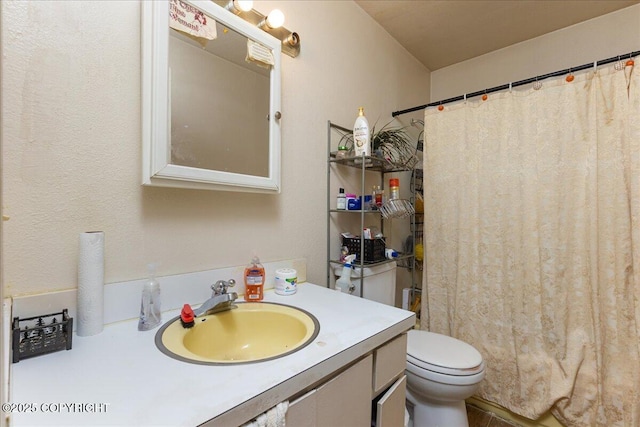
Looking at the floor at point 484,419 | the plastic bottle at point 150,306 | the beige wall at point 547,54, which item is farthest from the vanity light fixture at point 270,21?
the floor at point 484,419

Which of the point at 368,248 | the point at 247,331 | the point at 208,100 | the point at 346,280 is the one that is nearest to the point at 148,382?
the point at 247,331

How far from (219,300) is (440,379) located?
3.18ft

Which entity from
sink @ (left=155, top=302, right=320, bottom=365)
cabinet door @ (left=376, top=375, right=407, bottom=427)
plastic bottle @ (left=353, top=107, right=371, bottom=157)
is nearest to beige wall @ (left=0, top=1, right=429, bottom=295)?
sink @ (left=155, top=302, right=320, bottom=365)

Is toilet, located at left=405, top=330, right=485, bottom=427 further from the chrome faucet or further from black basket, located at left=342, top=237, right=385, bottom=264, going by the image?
the chrome faucet

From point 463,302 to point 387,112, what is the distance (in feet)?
4.06

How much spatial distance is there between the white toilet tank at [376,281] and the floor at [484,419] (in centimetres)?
71

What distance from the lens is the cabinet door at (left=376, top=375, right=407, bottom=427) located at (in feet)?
2.92

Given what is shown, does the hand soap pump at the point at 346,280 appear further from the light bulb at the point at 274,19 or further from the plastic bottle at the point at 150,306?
the light bulb at the point at 274,19

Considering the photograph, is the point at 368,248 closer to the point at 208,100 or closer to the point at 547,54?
the point at 208,100

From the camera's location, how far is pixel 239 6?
107 cm

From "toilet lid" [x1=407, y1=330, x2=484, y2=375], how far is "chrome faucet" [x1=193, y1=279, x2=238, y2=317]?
33.8 inches

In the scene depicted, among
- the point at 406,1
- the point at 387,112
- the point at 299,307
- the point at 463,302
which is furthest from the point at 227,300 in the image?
the point at 406,1

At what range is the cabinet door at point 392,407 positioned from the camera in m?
0.89

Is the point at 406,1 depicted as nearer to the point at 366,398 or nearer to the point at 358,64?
the point at 358,64
